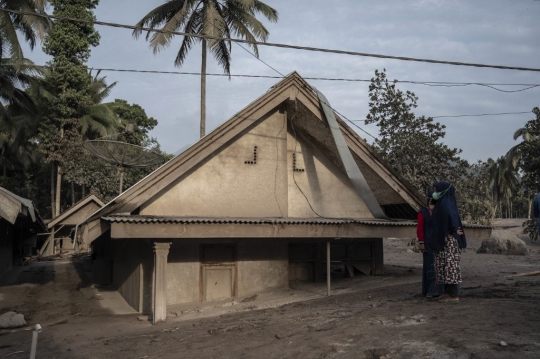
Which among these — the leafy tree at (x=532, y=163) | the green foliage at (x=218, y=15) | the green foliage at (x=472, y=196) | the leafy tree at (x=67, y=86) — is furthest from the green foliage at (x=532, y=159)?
the leafy tree at (x=67, y=86)

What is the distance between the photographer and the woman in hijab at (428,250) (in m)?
8.88

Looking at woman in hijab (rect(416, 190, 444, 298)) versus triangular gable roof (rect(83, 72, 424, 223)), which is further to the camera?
triangular gable roof (rect(83, 72, 424, 223))

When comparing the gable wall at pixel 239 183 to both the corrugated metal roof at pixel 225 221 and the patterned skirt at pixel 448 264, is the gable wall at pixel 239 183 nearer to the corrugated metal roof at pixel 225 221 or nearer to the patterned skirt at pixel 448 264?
the corrugated metal roof at pixel 225 221

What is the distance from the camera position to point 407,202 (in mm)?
14023

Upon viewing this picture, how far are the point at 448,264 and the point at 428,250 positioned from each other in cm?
60

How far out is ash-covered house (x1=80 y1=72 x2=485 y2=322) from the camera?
39.1ft

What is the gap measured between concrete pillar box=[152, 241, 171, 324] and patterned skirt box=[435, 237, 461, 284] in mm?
5620

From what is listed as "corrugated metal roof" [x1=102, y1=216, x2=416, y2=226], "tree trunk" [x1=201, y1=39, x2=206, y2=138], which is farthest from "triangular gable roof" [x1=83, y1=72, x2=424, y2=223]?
"tree trunk" [x1=201, y1=39, x2=206, y2=138]

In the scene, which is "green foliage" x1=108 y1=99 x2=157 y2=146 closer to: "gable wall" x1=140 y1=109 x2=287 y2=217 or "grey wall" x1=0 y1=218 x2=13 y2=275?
"grey wall" x1=0 y1=218 x2=13 y2=275

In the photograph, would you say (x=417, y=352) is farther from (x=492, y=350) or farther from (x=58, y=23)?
(x=58, y=23)

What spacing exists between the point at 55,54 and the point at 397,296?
3227 cm

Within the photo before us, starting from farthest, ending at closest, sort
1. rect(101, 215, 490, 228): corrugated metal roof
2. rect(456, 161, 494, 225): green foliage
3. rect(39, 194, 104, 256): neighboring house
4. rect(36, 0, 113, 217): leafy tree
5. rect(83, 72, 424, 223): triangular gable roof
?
rect(36, 0, 113, 217): leafy tree, rect(39, 194, 104, 256): neighboring house, rect(456, 161, 494, 225): green foliage, rect(83, 72, 424, 223): triangular gable roof, rect(101, 215, 490, 228): corrugated metal roof

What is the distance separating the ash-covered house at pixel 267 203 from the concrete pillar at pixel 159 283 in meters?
0.05

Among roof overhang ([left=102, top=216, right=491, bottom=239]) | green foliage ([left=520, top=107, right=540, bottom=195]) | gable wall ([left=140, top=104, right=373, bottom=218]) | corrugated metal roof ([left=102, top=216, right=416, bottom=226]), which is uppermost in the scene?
green foliage ([left=520, top=107, right=540, bottom=195])
